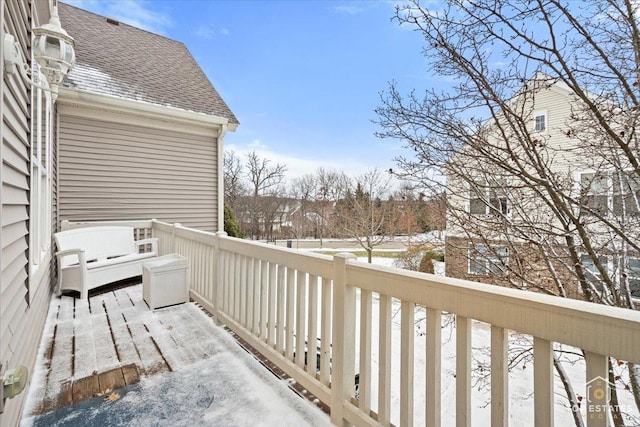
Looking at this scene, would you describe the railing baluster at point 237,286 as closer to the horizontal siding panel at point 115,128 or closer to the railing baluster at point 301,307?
the railing baluster at point 301,307

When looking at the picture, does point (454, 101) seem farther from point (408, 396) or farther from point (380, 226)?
point (380, 226)

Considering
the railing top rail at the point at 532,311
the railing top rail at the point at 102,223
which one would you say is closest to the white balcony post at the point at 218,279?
the railing top rail at the point at 532,311

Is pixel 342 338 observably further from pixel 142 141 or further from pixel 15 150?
pixel 142 141

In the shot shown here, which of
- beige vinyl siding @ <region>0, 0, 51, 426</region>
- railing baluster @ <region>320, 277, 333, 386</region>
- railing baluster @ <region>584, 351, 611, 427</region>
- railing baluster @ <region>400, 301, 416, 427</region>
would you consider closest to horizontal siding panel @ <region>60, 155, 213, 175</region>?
beige vinyl siding @ <region>0, 0, 51, 426</region>

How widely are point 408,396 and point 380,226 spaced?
1336cm

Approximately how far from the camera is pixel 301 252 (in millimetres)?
2176

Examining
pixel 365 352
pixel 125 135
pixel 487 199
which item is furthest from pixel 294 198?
pixel 365 352

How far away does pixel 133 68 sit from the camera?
7059mm

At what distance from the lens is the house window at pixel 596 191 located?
9.27ft

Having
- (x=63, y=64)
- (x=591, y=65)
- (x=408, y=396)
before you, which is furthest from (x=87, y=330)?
(x=591, y=65)

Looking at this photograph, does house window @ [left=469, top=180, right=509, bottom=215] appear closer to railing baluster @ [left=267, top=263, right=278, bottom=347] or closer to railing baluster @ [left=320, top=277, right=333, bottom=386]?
railing baluster @ [left=320, top=277, right=333, bottom=386]

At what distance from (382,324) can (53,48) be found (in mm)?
3533

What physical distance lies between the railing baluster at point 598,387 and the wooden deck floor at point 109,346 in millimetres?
2560

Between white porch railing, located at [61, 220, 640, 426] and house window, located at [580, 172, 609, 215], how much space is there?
2.31m
